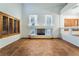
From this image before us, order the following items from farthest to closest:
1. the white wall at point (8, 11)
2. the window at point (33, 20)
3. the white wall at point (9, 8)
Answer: the window at point (33, 20), the white wall at point (9, 8), the white wall at point (8, 11)

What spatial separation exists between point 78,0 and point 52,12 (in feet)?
32.8

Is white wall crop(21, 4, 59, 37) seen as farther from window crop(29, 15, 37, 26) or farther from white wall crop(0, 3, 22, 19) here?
white wall crop(0, 3, 22, 19)

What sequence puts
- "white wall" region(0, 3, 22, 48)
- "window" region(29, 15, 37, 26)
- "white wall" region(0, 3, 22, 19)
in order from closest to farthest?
1. "white wall" region(0, 3, 22, 48)
2. "white wall" region(0, 3, 22, 19)
3. "window" region(29, 15, 37, 26)

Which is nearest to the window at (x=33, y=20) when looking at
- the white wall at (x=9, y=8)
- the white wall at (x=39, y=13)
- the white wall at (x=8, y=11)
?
the white wall at (x=39, y=13)

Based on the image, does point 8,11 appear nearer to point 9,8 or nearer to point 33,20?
point 9,8

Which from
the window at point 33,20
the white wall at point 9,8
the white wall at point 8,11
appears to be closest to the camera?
the white wall at point 8,11

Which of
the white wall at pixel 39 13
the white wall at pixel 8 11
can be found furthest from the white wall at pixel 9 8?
the white wall at pixel 39 13

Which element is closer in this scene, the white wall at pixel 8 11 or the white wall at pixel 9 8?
the white wall at pixel 8 11

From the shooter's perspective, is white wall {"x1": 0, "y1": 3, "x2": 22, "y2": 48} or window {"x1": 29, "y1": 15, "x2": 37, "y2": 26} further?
window {"x1": 29, "y1": 15, "x2": 37, "y2": 26}

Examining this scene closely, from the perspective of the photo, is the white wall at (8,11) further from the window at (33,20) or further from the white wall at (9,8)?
the window at (33,20)

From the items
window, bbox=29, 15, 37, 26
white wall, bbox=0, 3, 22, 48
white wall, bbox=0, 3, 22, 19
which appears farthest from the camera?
window, bbox=29, 15, 37, 26

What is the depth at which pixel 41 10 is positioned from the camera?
509 inches

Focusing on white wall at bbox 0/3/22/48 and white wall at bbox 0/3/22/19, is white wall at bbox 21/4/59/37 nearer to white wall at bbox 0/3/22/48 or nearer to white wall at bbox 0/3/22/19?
white wall at bbox 0/3/22/19

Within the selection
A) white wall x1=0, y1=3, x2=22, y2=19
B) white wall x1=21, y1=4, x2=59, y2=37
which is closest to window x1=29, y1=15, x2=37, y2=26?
white wall x1=21, y1=4, x2=59, y2=37
